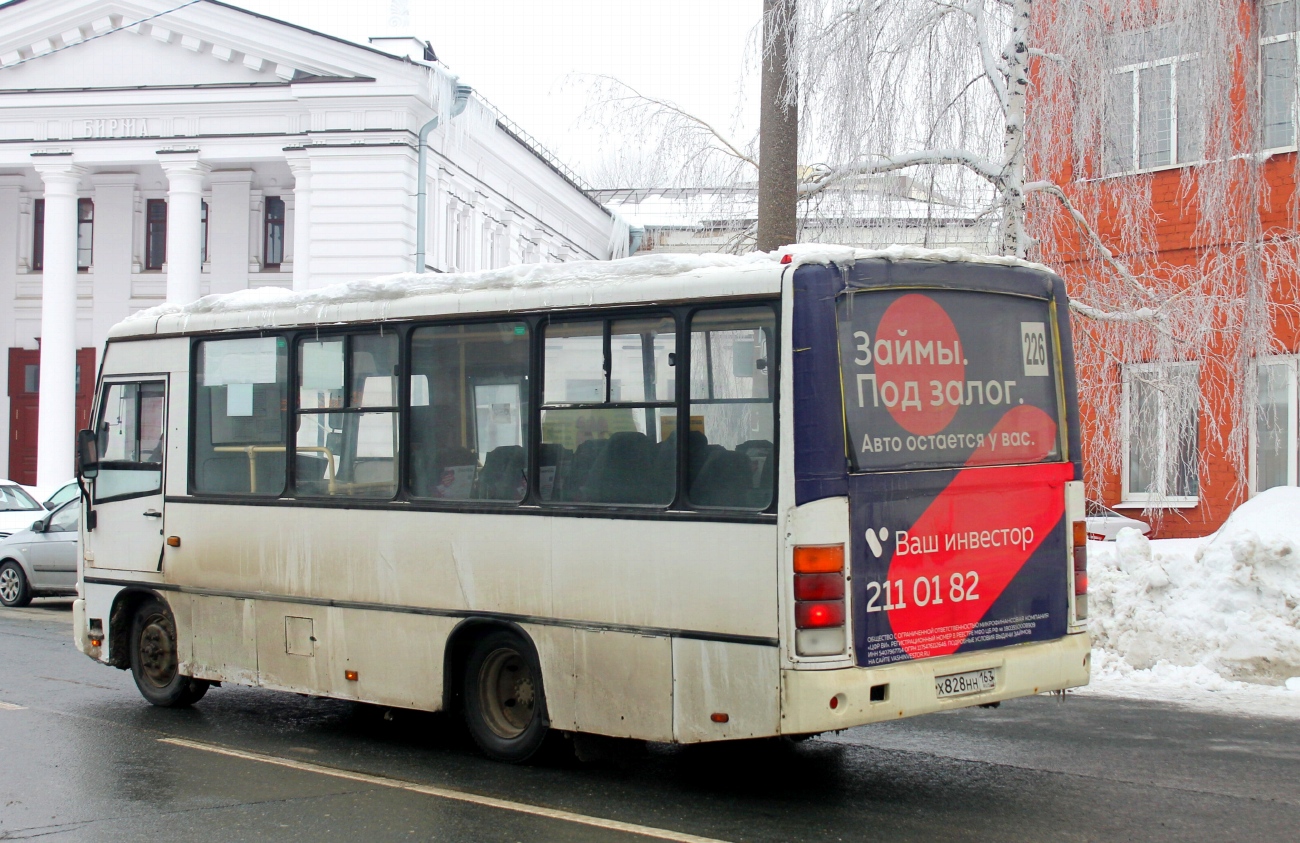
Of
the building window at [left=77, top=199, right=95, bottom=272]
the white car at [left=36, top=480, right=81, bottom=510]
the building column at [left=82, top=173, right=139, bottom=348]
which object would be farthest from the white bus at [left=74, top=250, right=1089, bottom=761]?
the building window at [left=77, top=199, right=95, bottom=272]

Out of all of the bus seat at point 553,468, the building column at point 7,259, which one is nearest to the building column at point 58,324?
the building column at point 7,259

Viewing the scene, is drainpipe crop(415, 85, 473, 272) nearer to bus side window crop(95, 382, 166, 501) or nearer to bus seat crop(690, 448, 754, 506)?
bus side window crop(95, 382, 166, 501)

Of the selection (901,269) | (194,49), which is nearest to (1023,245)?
(901,269)

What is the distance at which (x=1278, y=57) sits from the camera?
1459cm

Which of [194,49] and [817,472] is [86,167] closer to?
[194,49]

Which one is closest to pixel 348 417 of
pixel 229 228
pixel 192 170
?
pixel 192 170

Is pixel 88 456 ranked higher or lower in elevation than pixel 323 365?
lower

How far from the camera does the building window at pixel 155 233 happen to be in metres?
35.9

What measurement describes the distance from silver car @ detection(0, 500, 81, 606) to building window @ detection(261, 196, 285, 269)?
1807cm

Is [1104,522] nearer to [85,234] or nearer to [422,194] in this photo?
[422,194]

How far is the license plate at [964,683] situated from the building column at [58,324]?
2984cm

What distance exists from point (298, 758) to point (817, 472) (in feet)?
12.3

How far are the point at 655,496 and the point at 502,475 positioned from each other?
1124mm

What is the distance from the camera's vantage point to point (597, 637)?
720 centimetres
